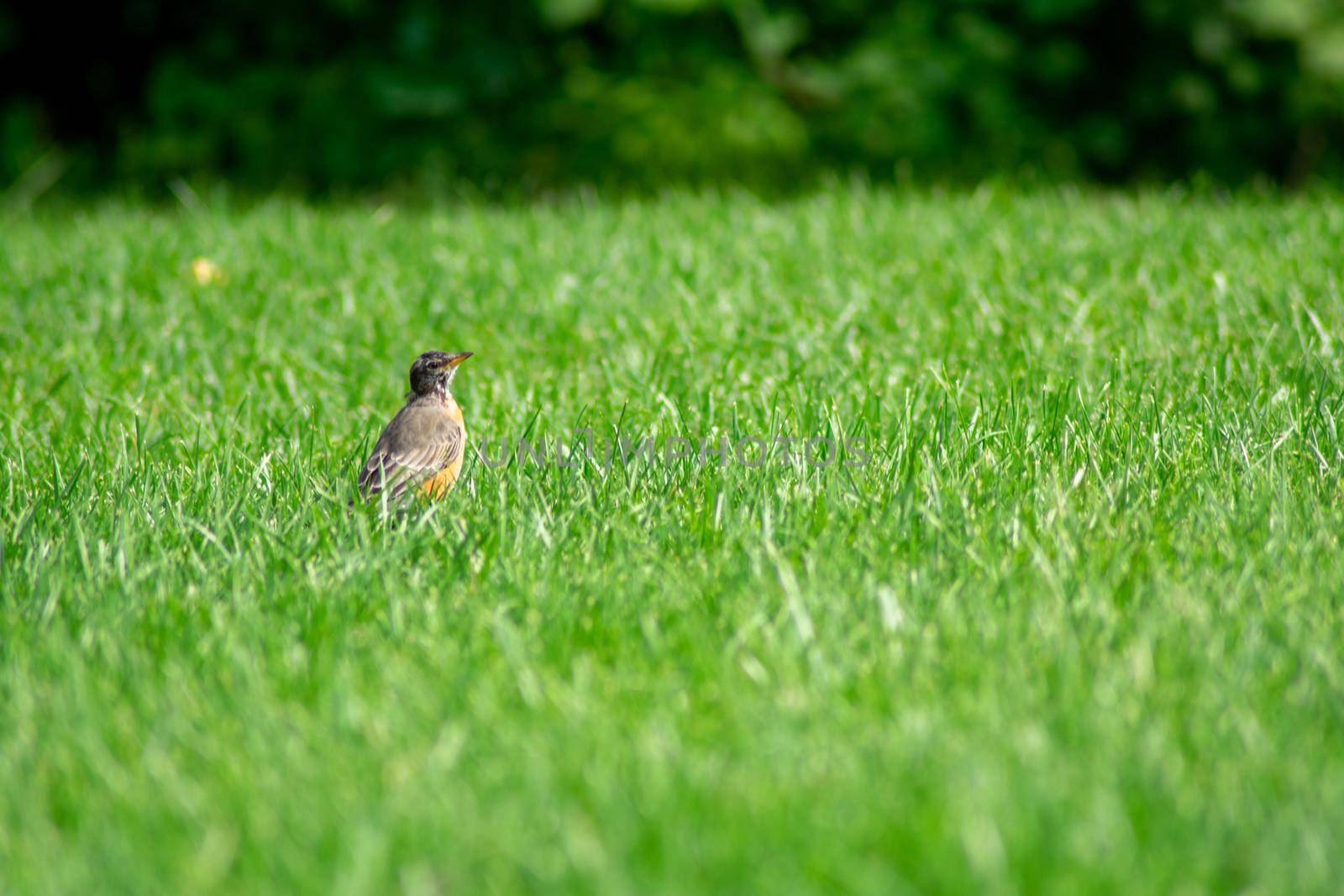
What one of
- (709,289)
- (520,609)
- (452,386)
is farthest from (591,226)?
(520,609)

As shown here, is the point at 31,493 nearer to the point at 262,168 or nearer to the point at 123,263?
the point at 123,263

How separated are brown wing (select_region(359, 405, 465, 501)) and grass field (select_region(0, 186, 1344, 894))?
0.10 m

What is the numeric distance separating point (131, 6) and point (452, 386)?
9.62 m

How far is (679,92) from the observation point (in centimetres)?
1123

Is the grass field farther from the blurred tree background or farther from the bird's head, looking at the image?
the blurred tree background

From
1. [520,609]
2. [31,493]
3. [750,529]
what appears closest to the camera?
[520,609]

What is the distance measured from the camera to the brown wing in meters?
3.40

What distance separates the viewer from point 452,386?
15.6 feet

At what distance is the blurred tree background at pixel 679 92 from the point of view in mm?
11125

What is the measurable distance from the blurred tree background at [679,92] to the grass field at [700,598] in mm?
5961

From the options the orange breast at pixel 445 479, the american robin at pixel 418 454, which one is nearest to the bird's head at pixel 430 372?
the american robin at pixel 418 454

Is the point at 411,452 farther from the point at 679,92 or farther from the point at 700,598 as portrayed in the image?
the point at 679,92

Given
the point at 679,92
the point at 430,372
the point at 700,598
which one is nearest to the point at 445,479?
the point at 430,372

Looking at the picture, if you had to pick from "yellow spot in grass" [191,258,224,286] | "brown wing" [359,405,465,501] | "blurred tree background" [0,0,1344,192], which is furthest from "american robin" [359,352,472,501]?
"blurred tree background" [0,0,1344,192]
